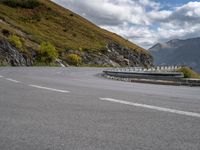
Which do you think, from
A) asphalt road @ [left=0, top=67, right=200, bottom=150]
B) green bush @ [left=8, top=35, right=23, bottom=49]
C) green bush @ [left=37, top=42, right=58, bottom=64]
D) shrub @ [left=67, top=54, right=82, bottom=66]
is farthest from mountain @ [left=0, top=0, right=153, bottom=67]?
asphalt road @ [left=0, top=67, right=200, bottom=150]

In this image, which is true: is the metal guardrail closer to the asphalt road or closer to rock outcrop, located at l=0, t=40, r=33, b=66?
the asphalt road

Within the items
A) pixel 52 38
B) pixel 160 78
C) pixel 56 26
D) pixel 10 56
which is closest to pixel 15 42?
pixel 10 56

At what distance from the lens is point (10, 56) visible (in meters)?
54.2

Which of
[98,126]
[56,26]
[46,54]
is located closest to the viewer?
[98,126]

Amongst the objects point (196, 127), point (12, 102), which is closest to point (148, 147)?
point (196, 127)

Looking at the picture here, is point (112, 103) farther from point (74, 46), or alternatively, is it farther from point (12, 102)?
point (74, 46)

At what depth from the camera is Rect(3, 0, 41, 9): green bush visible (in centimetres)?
10794

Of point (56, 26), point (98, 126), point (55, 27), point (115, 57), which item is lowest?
point (98, 126)

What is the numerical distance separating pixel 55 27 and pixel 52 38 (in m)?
15.1

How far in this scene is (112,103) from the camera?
7.98m

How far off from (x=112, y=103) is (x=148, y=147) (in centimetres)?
392

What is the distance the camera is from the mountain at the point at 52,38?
196 feet

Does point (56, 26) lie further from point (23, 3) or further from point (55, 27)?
point (23, 3)

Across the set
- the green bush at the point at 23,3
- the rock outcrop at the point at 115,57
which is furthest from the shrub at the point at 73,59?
the green bush at the point at 23,3
